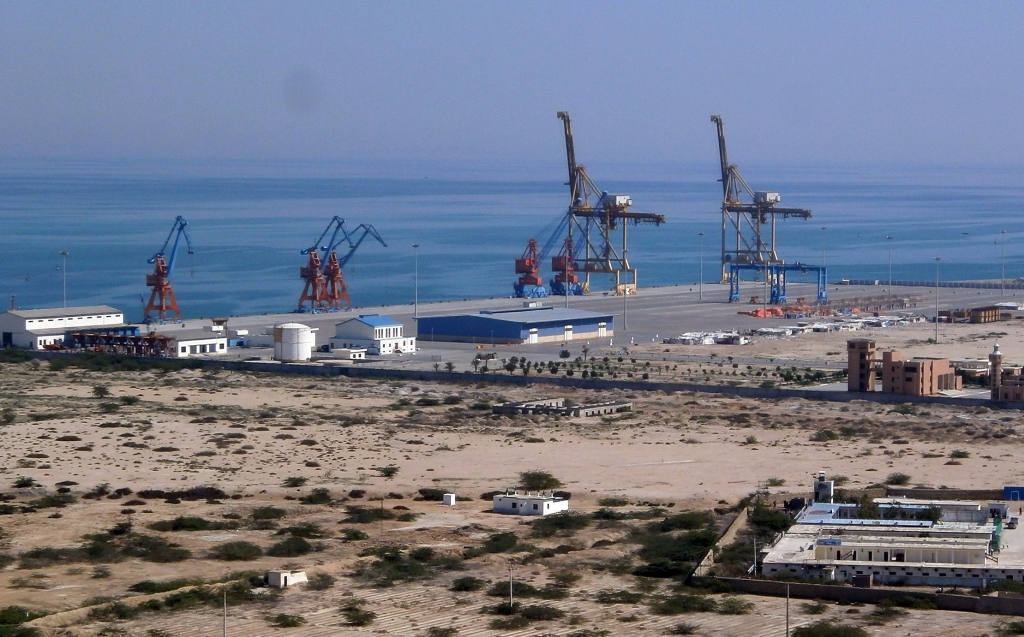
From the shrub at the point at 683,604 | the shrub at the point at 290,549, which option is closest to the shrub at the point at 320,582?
the shrub at the point at 290,549

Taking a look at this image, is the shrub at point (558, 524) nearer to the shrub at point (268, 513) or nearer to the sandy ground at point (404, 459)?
the sandy ground at point (404, 459)

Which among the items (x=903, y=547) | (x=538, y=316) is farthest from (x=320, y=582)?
(x=538, y=316)

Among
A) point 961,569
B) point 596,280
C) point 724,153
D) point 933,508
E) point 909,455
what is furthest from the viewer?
point 596,280

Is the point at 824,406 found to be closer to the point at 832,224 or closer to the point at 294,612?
the point at 294,612

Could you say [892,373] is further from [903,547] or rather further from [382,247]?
[382,247]

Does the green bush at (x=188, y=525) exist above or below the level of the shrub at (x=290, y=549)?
above

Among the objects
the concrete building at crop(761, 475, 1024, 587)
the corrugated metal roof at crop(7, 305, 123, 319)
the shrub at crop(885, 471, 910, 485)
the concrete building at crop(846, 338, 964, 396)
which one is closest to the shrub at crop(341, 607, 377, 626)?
the concrete building at crop(761, 475, 1024, 587)

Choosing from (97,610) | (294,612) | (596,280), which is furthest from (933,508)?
(596,280)
